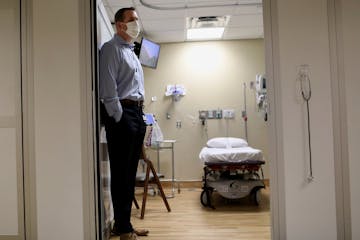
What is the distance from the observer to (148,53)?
13.2 ft

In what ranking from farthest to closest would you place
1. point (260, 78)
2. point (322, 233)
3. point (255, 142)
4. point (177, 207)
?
point (255, 142)
point (260, 78)
point (177, 207)
point (322, 233)

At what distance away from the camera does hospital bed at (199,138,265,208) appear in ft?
11.5

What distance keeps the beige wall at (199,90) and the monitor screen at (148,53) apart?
65 cm

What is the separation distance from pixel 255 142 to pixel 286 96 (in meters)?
2.93

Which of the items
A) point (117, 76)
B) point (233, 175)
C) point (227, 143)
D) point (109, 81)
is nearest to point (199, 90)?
point (227, 143)

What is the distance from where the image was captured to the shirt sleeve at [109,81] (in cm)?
221

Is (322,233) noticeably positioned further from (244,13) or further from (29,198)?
(244,13)

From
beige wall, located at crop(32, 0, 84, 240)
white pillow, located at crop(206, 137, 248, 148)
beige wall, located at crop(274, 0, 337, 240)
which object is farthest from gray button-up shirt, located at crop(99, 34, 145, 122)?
white pillow, located at crop(206, 137, 248, 148)

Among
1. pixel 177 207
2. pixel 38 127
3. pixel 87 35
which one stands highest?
pixel 87 35

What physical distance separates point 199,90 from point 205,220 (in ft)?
7.62

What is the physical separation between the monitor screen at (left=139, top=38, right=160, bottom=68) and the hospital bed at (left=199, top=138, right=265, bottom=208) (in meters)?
1.39

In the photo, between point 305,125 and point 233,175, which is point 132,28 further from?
point 233,175

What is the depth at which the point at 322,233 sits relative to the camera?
78.0 inches

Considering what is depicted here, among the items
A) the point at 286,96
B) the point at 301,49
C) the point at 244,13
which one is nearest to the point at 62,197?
the point at 286,96
